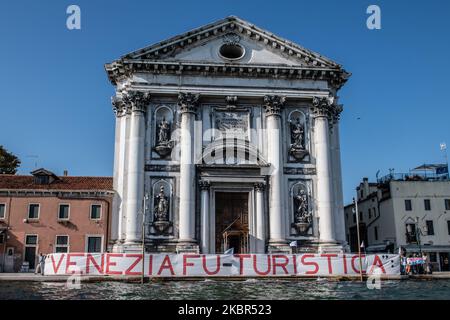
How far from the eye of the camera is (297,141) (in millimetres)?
36906

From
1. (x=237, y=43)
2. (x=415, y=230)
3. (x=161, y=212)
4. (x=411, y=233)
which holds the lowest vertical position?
(x=411, y=233)

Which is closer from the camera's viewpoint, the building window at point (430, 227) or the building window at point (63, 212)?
the building window at point (63, 212)

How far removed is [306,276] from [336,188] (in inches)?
437

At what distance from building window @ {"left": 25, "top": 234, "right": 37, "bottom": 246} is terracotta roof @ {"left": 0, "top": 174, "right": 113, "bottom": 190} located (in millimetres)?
3732

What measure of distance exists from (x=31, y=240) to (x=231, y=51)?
67.9ft

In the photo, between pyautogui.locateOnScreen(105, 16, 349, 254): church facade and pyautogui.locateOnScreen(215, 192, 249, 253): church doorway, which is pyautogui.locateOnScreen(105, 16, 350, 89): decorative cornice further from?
pyautogui.locateOnScreen(215, 192, 249, 253): church doorway

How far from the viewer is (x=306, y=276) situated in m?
27.9

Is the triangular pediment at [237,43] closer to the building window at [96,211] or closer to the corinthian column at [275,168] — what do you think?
the corinthian column at [275,168]

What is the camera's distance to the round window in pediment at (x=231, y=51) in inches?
1469

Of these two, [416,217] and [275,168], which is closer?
[275,168]

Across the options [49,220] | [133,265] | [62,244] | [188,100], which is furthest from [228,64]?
[62,244]

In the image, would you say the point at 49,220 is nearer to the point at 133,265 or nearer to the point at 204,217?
the point at 204,217

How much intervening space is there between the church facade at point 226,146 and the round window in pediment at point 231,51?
8cm

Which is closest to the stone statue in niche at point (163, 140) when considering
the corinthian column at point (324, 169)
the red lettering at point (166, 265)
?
the red lettering at point (166, 265)
